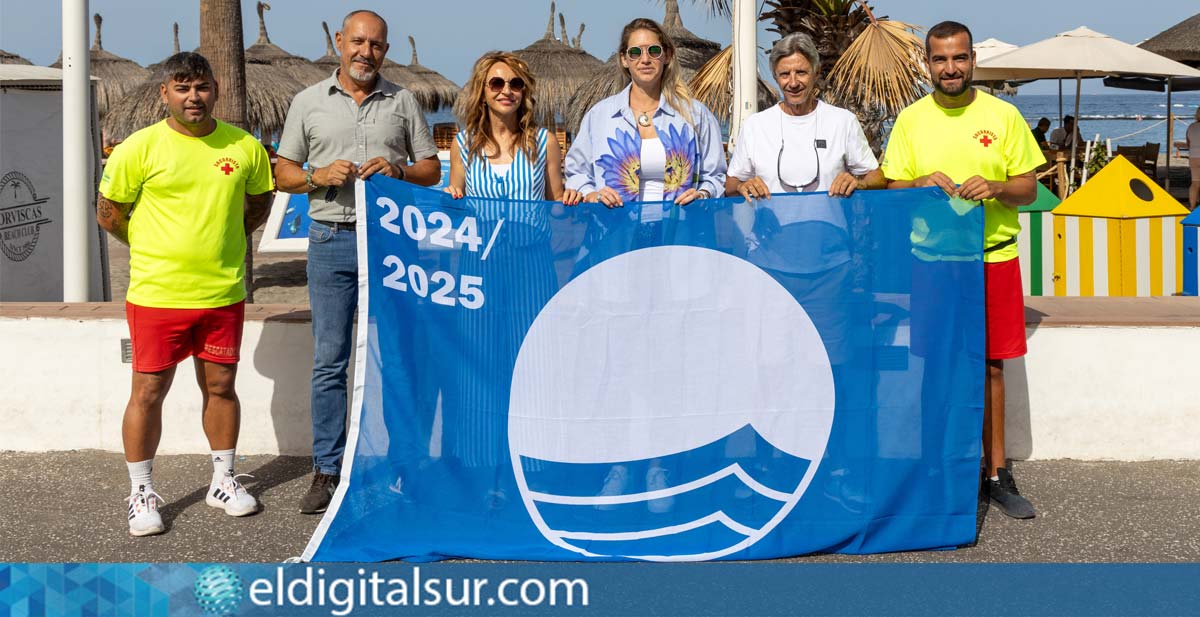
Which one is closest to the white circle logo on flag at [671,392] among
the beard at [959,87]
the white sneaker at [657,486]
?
the white sneaker at [657,486]

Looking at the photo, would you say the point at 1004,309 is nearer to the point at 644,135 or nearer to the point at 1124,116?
the point at 644,135

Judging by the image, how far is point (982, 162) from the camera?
4785 millimetres

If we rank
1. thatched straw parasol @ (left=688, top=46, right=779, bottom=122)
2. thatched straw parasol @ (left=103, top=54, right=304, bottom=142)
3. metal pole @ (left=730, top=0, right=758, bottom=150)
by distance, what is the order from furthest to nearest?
1. thatched straw parasol @ (left=103, top=54, right=304, bottom=142)
2. thatched straw parasol @ (left=688, top=46, right=779, bottom=122)
3. metal pole @ (left=730, top=0, right=758, bottom=150)

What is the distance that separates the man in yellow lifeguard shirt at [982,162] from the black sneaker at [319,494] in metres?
2.35

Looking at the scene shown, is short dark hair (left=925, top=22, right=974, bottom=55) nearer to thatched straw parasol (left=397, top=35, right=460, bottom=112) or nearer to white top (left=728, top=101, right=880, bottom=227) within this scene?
white top (left=728, top=101, right=880, bottom=227)

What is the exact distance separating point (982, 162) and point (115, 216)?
10.6ft

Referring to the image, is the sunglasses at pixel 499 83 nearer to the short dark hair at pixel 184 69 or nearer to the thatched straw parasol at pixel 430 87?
the short dark hair at pixel 184 69

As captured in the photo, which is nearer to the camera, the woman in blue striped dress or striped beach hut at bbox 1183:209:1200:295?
the woman in blue striped dress

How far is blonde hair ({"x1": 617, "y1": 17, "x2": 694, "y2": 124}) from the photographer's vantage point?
4.78 m

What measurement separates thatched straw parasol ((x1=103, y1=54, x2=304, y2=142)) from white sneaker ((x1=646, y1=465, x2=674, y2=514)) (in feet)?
49.1

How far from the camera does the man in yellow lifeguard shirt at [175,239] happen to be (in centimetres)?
473

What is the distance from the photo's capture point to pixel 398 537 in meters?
4.51

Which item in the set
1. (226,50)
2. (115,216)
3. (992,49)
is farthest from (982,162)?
(992,49)

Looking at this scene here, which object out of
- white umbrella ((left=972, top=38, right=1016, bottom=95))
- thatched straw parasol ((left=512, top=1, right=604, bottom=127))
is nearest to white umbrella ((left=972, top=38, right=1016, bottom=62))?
white umbrella ((left=972, top=38, right=1016, bottom=95))
